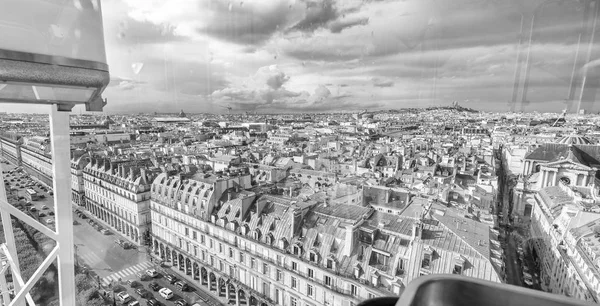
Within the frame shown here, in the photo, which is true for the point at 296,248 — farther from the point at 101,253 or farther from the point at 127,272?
the point at 101,253

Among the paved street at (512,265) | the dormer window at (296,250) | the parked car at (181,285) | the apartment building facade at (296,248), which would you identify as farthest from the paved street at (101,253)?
the paved street at (512,265)

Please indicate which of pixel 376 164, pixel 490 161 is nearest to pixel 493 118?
pixel 490 161

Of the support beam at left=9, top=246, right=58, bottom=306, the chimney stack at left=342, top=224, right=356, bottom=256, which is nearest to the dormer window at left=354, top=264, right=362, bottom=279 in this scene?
the chimney stack at left=342, top=224, right=356, bottom=256

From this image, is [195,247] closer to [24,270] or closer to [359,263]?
[24,270]

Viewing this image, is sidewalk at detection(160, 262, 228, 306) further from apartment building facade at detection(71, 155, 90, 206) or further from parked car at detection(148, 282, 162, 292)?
apartment building facade at detection(71, 155, 90, 206)

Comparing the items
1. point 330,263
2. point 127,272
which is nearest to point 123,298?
point 127,272

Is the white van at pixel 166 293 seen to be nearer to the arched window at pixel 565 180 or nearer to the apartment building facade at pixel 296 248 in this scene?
the apartment building facade at pixel 296 248
